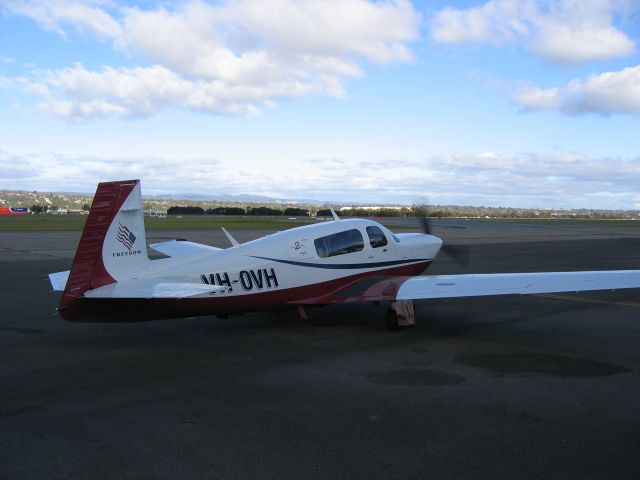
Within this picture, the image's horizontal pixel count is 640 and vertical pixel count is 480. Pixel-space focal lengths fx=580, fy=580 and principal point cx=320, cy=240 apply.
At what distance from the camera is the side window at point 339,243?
10.4m

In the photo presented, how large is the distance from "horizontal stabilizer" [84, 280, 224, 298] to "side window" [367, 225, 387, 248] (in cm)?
392

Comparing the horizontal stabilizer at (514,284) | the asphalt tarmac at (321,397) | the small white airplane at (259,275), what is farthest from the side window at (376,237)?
the asphalt tarmac at (321,397)

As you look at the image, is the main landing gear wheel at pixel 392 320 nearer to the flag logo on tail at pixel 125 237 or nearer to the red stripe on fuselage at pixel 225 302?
the red stripe on fuselage at pixel 225 302

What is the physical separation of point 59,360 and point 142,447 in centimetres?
373

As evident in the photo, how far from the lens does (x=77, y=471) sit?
4570 millimetres

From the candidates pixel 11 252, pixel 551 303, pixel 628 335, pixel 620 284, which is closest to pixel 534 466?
pixel 620 284

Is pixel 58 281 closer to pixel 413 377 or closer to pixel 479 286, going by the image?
pixel 413 377

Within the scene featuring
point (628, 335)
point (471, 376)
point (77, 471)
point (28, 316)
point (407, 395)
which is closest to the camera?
point (77, 471)

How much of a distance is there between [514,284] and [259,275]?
4.19 meters

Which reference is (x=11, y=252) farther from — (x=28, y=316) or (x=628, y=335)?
(x=628, y=335)

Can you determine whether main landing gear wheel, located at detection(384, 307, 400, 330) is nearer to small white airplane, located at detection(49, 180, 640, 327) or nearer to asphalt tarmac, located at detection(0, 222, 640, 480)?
small white airplane, located at detection(49, 180, 640, 327)

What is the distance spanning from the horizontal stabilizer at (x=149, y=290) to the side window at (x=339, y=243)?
112 inches

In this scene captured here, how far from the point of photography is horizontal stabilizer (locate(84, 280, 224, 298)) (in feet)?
25.6

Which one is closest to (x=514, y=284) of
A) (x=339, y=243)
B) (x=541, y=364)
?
(x=541, y=364)
